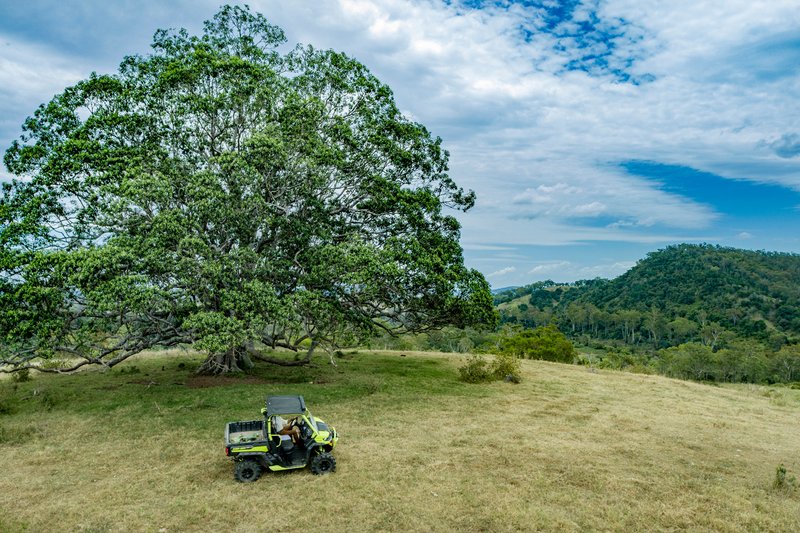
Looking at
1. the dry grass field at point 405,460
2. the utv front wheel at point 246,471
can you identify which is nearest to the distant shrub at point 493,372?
the dry grass field at point 405,460

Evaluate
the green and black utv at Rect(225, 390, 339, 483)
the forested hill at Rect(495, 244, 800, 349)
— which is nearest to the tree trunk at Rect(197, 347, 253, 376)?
the green and black utv at Rect(225, 390, 339, 483)

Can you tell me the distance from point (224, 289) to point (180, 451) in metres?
5.83

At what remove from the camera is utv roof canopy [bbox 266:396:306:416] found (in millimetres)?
10266

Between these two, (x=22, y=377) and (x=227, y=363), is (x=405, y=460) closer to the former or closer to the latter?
(x=227, y=363)

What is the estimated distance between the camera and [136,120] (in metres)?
16.5

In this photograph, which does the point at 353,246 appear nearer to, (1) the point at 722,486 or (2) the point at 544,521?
(2) the point at 544,521

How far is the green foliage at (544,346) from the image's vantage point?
41969 mm

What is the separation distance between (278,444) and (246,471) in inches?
32.4

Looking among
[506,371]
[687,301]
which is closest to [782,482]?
[506,371]

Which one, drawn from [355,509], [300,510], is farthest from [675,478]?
[300,510]

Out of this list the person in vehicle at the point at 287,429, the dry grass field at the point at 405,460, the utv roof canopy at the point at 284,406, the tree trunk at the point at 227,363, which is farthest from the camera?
the tree trunk at the point at 227,363

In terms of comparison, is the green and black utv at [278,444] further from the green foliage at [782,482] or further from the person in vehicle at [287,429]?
the green foliage at [782,482]

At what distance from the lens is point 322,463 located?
10.4 metres

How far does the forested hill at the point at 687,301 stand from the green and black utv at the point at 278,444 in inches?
4132
